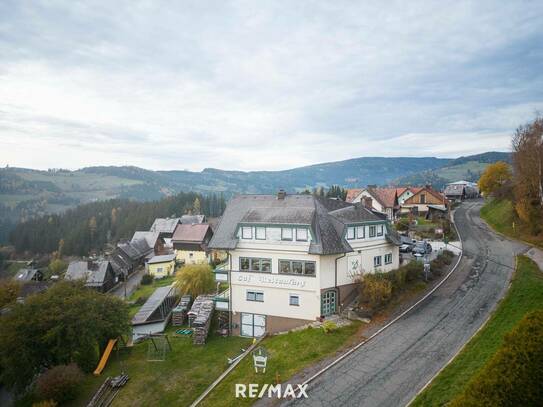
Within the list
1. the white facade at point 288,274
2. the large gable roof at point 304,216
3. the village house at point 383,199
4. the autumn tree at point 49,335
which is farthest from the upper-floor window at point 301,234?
the village house at point 383,199

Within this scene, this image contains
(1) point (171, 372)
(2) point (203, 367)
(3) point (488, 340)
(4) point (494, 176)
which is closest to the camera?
(3) point (488, 340)

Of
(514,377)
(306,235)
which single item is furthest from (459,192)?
(514,377)

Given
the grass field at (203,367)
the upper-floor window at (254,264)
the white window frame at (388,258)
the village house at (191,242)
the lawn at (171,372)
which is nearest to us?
the grass field at (203,367)

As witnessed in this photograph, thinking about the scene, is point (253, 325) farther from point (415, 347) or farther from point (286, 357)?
point (415, 347)

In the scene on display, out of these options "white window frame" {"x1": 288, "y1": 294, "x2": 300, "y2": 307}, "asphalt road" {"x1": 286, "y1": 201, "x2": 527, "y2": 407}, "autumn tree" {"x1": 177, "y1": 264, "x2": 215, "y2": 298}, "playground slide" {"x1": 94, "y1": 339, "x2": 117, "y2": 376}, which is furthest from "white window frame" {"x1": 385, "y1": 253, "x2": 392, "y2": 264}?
"playground slide" {"x1": 94, "y1": 339, "x2": 117, "y2": 376}

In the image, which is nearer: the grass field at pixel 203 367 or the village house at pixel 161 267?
the grass field at pixel 203 367

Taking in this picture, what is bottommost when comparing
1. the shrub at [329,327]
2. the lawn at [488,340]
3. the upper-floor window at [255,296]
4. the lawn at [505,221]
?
the shrub at [329,327]

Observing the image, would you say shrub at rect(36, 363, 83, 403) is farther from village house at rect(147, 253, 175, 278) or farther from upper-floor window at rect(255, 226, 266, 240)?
village house at rect(147, 253, 175, 278)

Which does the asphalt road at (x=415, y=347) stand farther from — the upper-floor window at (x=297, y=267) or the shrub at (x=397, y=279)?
the upper-floor window at (x=297, y=267)

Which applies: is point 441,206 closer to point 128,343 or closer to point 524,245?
point 524,245
